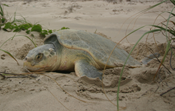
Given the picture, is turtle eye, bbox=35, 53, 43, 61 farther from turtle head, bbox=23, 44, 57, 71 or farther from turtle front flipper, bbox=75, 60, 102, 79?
turtle front flipper, bbox=75, 60, 102, 79

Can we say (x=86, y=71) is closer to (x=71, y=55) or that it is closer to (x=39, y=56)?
(x=71, y=55)

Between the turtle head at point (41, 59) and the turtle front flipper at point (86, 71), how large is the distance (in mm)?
300

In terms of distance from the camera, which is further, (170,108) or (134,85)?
(134,85)

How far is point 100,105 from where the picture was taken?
0.89m

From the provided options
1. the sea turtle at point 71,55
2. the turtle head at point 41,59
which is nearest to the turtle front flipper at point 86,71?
the sea turtle at point 71,55

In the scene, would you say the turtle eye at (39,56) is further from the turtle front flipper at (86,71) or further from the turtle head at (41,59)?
the turtle front flipper at (86,71)

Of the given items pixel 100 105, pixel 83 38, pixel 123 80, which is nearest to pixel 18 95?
pixel 100 105

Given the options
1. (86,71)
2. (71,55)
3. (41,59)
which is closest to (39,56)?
(41,59)

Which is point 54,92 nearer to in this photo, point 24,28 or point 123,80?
point 123,80

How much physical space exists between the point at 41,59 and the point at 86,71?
50cm

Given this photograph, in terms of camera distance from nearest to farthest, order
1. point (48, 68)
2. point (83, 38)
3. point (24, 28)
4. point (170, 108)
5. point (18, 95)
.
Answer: point (170, 108)
point (18, 95)
point (48, 68)
point (83, 38)
point (24, 28)

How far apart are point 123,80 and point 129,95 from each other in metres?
0.22

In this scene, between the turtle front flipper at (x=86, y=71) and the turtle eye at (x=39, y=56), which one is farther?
the turtle eye at (x=39, y=56)

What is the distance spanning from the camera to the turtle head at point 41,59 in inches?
60.1
